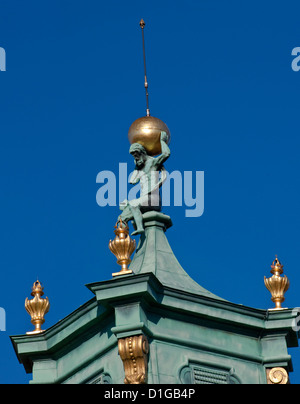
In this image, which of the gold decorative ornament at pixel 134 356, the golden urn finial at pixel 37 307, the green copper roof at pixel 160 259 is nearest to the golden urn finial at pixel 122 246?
the green copper roof at pixel 160 259

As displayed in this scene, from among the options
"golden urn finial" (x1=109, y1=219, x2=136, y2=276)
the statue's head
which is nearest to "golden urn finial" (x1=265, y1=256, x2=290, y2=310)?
"golden urn finial" (x1=109, y1=219, x2=136, y2=276)

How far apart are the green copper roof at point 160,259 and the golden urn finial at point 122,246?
1.23 meters

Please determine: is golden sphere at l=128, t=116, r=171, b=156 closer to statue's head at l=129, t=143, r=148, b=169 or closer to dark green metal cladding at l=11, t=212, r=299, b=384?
statue's head at l=129, t=143, r=148, b=169

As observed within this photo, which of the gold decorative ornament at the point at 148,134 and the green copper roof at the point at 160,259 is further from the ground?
the gold decorative ornament at the point at 148,134

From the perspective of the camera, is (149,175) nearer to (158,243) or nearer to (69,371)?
(158,243)

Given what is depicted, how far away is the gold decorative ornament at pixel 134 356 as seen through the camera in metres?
56.2

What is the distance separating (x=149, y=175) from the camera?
61.3m

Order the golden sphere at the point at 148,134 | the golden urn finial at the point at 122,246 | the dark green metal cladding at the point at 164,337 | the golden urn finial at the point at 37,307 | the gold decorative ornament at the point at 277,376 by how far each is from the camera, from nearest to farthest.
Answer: the dark green metal cladding at the point at 164,337 → the golden urn finial at the point at 122,246 → the gold decorative ornament at the point at 277,376 → the golden urn finial at the point at 37,307 → the golden sphere at the point at 148,134

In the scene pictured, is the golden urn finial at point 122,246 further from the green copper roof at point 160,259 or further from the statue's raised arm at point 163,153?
the statue's raised arm at point 163,153

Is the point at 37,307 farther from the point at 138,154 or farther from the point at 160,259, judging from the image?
the point at 138,154

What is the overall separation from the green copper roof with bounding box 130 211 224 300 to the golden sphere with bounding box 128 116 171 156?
1768 mm

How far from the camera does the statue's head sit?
61375mm

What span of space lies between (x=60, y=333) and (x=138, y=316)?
2.37 metres

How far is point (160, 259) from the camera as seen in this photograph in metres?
59.6
